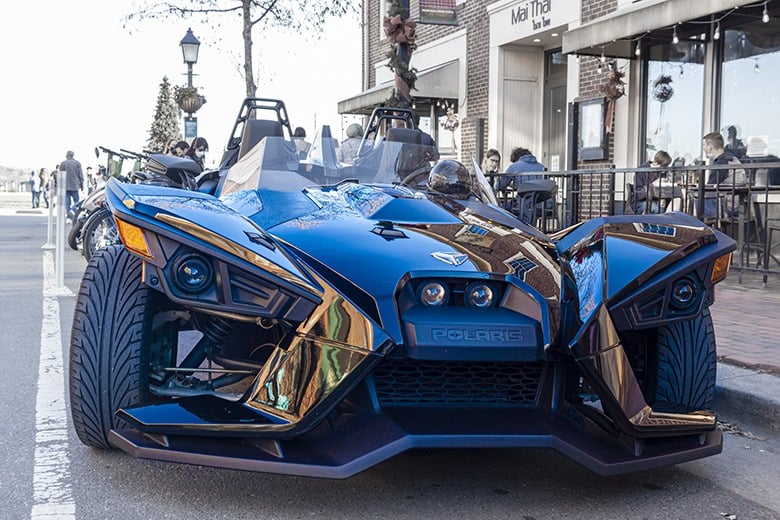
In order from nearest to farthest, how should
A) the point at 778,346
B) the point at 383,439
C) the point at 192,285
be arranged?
the point at 383,439 → the point at 192,285 → the point at 778,346

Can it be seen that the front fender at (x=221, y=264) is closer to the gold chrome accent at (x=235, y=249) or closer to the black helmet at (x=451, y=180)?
the gold chrome accent at (x=235, y=249)

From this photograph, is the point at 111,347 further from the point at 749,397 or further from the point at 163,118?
the point at 163,118

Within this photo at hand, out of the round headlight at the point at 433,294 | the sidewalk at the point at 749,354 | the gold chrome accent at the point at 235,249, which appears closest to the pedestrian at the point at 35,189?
the sidewalk at the point at 749,354

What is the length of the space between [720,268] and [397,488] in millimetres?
1413

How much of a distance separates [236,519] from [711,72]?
10369 millimetres

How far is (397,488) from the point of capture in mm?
3045

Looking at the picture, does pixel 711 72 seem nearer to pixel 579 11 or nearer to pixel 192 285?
pixel 579 11

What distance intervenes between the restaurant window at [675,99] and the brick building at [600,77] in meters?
0.01

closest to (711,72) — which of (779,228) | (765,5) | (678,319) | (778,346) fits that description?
(765,5)

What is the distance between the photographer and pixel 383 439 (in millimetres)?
2598

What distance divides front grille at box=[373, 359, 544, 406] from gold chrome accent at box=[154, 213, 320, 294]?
1.25ft

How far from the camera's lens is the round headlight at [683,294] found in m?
3.07

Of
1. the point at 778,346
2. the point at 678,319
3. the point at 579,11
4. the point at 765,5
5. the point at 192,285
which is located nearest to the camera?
the point at 192,285

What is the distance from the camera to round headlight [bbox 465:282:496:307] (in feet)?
9.50
